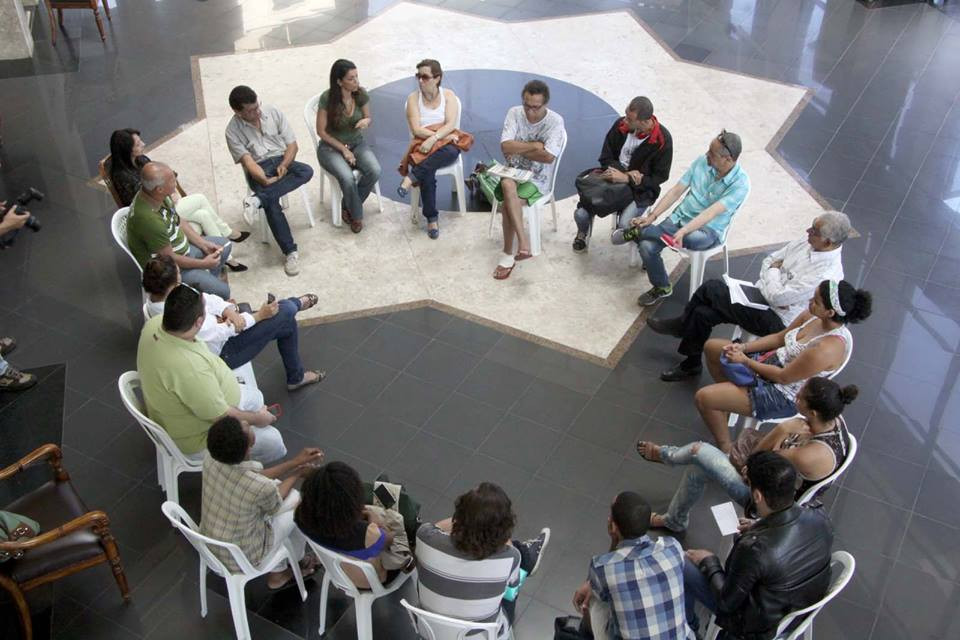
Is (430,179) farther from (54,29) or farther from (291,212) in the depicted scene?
(54,29)

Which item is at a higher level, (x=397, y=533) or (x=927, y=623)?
(x=397, y=533)

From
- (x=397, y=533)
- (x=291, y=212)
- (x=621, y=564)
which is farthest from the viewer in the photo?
(x=291, y=212)

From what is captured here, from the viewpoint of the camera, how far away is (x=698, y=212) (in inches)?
228

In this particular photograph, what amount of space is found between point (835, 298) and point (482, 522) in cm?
219

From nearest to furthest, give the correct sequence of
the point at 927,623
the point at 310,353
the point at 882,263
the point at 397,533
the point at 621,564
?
the point at 621,564
the point at 397,533
the point at 927,623
the point at 310,353
the point at 882,263

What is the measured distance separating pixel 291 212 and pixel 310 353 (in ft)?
5.79

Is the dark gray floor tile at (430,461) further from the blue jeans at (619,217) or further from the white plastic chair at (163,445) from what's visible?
the blue jeans at (619,217)

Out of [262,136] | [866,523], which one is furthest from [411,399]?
[866,523]

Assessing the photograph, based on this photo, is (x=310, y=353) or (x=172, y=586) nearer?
(x=172, y=586)

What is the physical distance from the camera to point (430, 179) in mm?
6473

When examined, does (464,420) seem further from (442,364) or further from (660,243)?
(660,243)

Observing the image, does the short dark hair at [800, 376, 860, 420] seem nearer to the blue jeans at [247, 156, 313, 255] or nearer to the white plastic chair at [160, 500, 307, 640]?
the white plastic chair at [160, 500, 307, 640]

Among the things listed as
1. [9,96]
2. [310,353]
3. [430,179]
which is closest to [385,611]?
[310,353]

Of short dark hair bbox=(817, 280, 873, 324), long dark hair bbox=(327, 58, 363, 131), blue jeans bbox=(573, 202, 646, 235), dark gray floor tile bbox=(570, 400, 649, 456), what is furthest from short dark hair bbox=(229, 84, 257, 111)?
short dark hair bbox=(817, 280, 873, 324)
